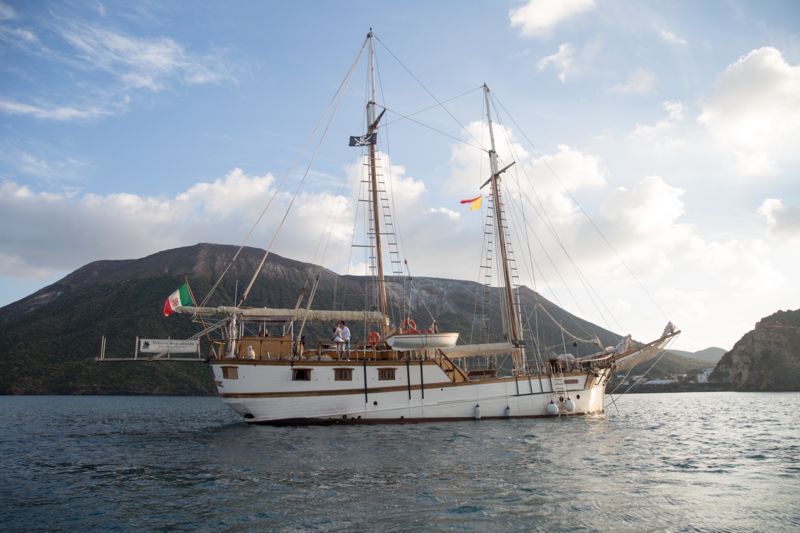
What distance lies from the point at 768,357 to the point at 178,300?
133474mm

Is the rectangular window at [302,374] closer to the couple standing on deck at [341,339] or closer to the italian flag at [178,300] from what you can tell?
the couple standing on deck at [341,339]

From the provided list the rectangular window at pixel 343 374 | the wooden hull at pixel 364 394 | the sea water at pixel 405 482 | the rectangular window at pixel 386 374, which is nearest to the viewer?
the sea water at pixel 405 482

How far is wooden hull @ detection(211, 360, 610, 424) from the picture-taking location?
1133 inches

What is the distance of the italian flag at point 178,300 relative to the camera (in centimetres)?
2911

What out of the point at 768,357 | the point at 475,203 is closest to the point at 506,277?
the point at 475,203

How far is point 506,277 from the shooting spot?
131ft

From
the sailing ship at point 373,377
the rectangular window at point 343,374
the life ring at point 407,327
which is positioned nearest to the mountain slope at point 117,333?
the sailing ship at point 373,377

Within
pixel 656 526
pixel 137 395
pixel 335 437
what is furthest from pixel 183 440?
pixel 137 395

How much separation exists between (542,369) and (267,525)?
29.3 m

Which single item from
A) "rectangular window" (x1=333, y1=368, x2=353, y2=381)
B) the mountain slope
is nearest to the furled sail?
"rectangular window" (x1=333, y1=368, x2=353, y2=381)

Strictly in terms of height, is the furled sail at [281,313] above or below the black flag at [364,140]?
below

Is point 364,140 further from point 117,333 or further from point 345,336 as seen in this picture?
point 117,333

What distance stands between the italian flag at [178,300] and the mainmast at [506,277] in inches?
896

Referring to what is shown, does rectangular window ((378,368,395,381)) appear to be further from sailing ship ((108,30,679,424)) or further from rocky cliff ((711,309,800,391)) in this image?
rocky cliff ((711,309,800,391))
